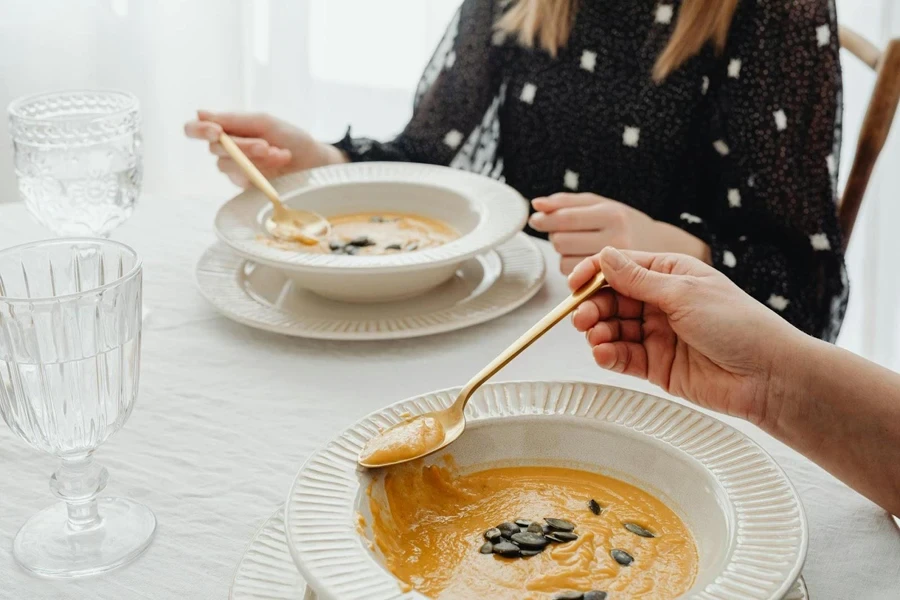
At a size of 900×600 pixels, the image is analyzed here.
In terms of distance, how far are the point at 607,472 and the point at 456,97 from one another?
1.13m

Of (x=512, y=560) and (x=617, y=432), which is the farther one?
(x=617, y=432)

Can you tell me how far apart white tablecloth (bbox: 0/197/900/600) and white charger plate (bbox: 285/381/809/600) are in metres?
0.09

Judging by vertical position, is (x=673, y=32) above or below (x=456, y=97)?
above

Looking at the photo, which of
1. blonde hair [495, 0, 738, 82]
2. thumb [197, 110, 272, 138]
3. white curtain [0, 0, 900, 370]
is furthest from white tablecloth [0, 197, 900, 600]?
white curtain [0, 0, 900, 370]

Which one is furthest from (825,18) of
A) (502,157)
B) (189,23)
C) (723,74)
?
(189,23)

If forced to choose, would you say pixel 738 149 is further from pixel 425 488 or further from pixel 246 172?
pixel 425 488

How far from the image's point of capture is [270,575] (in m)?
0.70

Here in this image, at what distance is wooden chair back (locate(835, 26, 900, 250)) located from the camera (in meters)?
1.42

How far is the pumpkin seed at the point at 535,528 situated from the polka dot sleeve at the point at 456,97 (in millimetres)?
1146

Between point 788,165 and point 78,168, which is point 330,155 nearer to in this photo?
point 78,168

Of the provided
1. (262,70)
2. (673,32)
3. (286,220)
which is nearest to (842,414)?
(286,220)

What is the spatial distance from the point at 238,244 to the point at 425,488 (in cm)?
49

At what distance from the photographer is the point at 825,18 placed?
56.7 inches

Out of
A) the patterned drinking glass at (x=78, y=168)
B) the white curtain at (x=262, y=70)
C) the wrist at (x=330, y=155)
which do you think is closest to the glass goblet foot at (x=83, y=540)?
the patterned drinking glass at (x=78, y=168)
